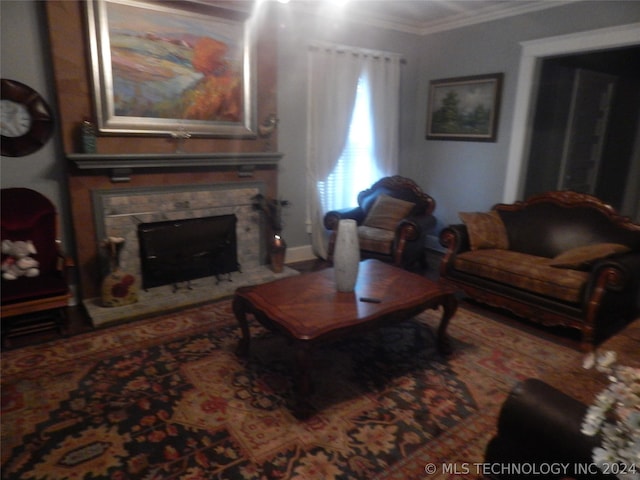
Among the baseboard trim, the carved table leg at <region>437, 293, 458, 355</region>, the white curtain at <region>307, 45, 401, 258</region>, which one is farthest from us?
the baseboard trim

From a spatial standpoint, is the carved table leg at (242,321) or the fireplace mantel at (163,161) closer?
the carved table leg at (242,321)

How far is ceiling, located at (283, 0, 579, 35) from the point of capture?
13.3ft

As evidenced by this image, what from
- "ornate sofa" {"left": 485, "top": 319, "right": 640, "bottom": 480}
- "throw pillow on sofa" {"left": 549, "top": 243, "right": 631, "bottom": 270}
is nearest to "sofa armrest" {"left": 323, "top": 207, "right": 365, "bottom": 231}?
"throw pillow on sofa" {"left": 549, "top": 243, "right": 631, "bottom": 270}

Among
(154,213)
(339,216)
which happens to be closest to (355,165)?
(339,216)

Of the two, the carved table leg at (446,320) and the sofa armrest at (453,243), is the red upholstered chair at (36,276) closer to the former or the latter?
the carved table leg at (446,320)

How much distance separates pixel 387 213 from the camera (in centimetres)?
445

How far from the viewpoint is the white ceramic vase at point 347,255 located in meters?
2.46

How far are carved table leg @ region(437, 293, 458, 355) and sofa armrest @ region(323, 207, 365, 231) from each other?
1926 mm

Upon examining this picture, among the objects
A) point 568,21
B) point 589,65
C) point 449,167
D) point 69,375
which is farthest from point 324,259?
point 589,65

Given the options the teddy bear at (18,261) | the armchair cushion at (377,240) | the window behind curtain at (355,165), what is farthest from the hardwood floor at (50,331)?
the window behind curtain at (355,165)

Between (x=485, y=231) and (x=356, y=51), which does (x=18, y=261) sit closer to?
(x=485, y=231)

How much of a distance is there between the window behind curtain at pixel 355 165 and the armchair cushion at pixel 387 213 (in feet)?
1.67

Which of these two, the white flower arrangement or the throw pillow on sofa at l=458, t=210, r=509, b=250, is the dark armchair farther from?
the white flower arrangement

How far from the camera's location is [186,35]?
3.47 metres
